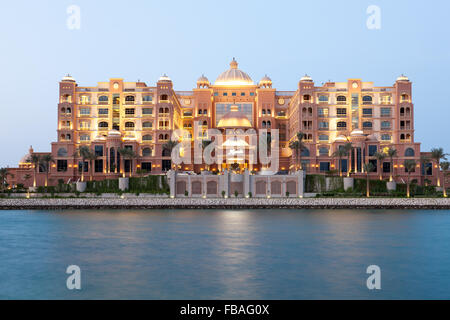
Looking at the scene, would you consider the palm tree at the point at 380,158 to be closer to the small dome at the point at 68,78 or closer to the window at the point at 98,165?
the window at the point at 98,165

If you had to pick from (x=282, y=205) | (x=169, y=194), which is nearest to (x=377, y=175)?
(x=282, y=205)

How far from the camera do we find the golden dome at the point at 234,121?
115275 mm

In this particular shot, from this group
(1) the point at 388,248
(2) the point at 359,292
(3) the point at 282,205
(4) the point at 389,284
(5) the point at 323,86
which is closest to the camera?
(2) the point at 359,292

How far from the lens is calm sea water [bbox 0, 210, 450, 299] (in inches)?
1140

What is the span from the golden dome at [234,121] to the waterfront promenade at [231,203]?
3736 centimetres

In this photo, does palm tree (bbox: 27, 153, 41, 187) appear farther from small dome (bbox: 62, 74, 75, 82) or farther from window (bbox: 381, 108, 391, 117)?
window (bbox: 381, 108, 391, 117)

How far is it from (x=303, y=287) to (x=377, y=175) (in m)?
73.3

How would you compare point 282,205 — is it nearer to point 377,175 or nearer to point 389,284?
point 377,175

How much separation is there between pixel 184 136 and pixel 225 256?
78181 millimetres

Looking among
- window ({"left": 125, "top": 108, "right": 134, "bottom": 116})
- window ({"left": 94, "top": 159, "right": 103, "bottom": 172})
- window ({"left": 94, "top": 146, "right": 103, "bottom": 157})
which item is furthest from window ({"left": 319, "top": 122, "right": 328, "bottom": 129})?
window ({"left": 94, "top": 159, "right": 103, "bottom": 172})

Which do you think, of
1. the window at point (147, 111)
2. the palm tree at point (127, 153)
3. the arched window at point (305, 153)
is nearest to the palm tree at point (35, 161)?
the palm tree at point (127, 153)

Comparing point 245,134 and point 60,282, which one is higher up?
point 245,134

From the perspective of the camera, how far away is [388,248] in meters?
44.0

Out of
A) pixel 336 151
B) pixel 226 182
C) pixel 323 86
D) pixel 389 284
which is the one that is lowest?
pixel 389 284
